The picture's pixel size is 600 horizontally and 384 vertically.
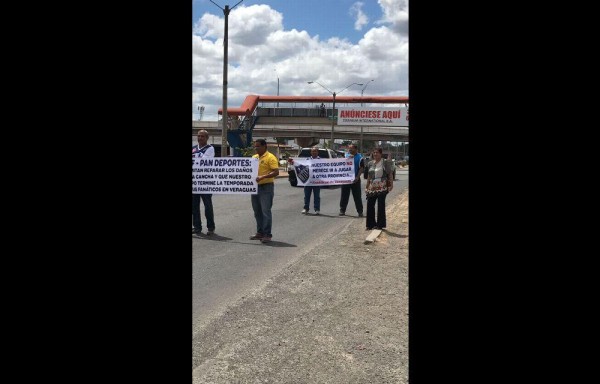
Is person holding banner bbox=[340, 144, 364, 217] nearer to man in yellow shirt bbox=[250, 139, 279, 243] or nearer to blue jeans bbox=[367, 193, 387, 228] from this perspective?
blue jeans bbox=[367, 193, 387, 228]

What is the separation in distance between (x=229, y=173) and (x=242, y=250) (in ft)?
4.84

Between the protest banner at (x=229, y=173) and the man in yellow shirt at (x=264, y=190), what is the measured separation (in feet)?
0.39

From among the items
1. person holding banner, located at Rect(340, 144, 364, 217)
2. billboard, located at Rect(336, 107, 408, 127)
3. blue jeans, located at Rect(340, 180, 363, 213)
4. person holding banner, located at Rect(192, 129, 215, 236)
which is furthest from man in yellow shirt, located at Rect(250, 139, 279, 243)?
billboard, located at Rect(336, 107, 408, 127)

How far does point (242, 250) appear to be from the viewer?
7973 mm

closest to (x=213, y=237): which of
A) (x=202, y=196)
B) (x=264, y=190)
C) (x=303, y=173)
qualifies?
(x=202, y=196)

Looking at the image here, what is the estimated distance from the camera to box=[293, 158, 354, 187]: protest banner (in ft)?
42.4

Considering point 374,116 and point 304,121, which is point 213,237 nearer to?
point 374,116

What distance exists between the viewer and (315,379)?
3.35 metres

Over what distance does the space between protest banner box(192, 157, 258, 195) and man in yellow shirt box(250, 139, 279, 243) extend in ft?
0.39

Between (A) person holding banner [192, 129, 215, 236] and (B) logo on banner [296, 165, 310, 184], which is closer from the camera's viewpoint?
(A) person holding banner [192, 129, 215, 236]
